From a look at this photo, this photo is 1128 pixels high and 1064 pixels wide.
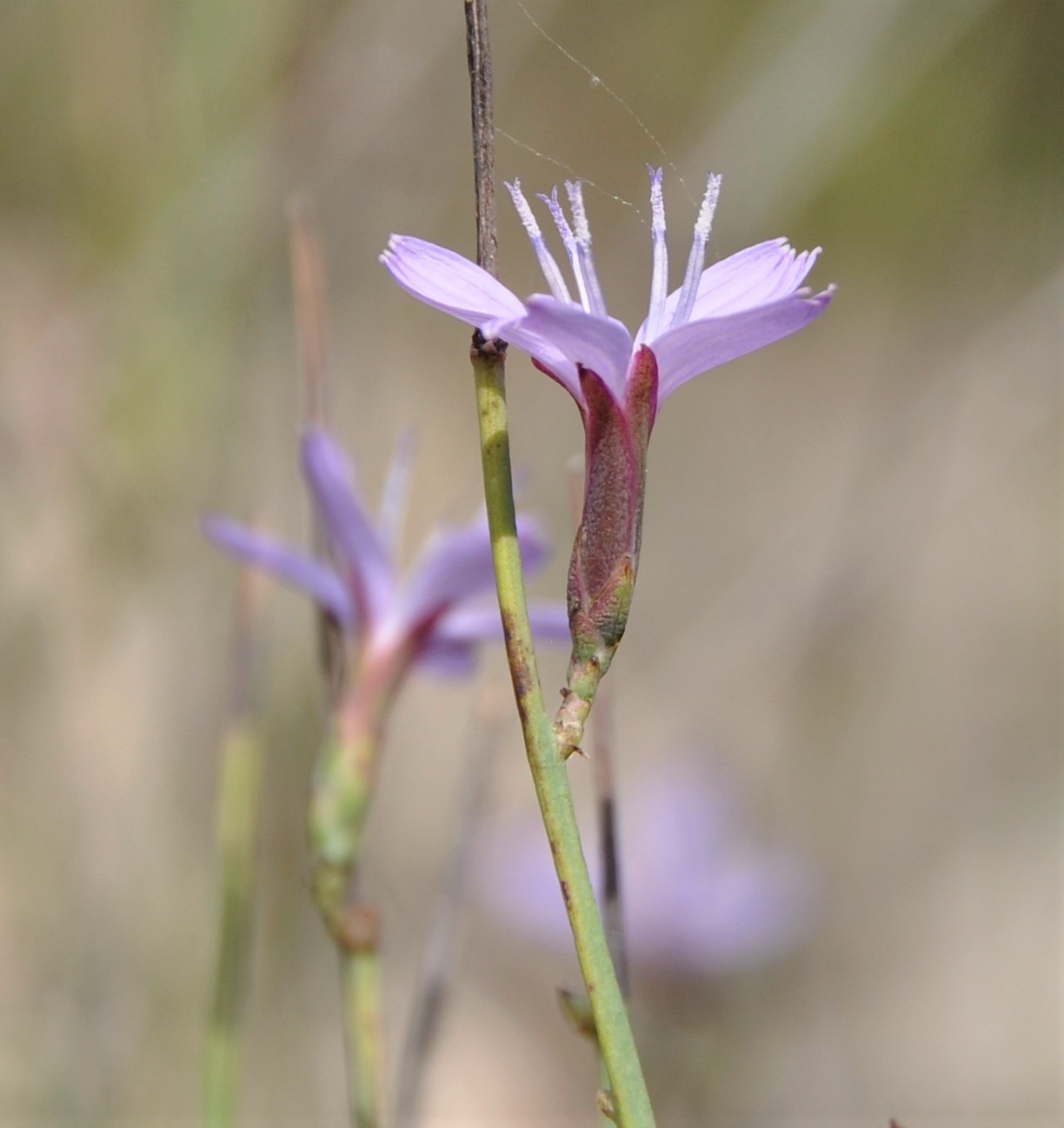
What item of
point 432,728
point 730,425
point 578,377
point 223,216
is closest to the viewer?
point 578,377

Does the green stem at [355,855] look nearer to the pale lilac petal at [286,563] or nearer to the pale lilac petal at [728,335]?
the pale lilac petal at [286,563]

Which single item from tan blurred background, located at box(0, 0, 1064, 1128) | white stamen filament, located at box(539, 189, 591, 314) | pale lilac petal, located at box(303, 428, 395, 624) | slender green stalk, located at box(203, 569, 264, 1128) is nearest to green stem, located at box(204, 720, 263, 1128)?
slender green stalk, located at box(203, 569, 264, 1128)

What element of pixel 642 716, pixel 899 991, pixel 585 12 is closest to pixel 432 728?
pixel 642 716

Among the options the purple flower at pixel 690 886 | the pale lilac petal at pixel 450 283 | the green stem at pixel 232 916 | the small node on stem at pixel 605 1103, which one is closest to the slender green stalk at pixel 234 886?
the green stem at pixel 232 916

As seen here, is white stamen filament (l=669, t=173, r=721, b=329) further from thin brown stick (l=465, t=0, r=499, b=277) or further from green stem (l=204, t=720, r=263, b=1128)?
green stem (l=204, t=720, r=263, b=1128)

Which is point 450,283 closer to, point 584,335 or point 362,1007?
point 584,335

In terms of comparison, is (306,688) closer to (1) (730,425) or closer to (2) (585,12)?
(2) (585,12)
